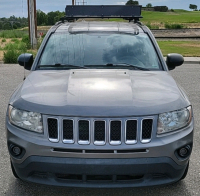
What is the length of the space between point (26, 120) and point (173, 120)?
1342 mm

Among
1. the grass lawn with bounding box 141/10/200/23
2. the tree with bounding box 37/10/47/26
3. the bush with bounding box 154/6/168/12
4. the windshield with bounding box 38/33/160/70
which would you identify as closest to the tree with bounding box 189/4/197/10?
the bush with bounding box 154/6/168/12

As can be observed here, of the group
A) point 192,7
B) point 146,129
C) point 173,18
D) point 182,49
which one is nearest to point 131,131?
point 146,129

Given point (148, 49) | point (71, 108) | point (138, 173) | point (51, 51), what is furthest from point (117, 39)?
point (138, 173)

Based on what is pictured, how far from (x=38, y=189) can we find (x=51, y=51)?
5.79 feet

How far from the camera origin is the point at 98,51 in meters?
4.41

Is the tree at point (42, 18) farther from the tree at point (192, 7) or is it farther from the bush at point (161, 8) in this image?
the tree at point (192, 7)

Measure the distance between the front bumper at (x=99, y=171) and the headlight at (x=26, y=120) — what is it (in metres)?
0.27

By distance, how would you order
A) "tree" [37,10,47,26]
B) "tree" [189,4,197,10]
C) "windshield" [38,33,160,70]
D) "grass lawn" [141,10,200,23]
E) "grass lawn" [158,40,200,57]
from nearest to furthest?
"windshield" [38,33,160,70]
"grass lawn" [158,40,200,57]
"grass lawn" [141,10,200,23]
"tree" [37,10,47,26]
"tree" [189,4,197,10]

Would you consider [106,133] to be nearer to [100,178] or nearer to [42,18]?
[100,178]

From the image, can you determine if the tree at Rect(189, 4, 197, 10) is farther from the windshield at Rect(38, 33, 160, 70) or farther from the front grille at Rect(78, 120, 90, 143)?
the front grille at Rect(78, 120, 90, 143)

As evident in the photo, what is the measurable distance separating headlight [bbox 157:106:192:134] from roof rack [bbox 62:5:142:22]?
122 inches

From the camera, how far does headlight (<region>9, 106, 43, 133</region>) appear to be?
3068 mm

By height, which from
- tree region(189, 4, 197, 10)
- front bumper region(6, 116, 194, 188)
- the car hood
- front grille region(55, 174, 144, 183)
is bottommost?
front grille region(55, 174, 144, 183)

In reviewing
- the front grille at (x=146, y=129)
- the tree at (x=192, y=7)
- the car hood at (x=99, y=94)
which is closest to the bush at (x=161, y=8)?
the tree at (x=192, y=7)
